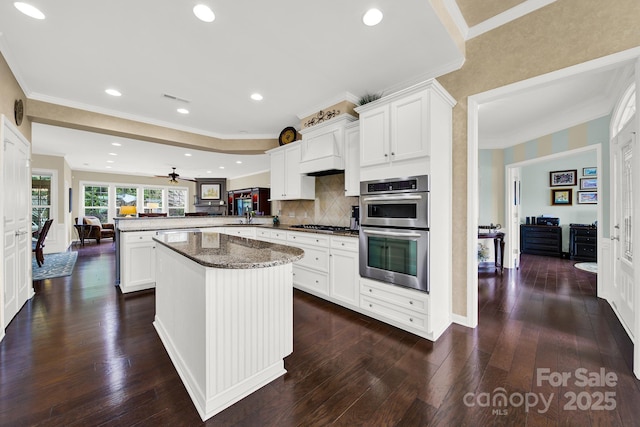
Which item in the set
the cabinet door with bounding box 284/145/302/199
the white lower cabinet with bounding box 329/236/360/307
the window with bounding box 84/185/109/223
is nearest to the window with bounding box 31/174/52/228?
the window with bounding box 84/185/109/223

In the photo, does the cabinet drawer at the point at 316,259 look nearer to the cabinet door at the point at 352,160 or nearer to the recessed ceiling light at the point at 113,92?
the cabinet door at the point at 352,160

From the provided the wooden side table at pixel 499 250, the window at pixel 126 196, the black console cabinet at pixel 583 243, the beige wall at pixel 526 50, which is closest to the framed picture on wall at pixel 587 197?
the black console cabinet at pixel 583 243

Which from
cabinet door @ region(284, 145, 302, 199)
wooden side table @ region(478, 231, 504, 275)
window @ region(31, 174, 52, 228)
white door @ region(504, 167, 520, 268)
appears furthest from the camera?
window @ region(31, 174, 52, 228)

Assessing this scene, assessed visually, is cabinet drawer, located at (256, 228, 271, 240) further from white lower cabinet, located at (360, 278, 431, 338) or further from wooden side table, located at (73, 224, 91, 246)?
wooden side table, located at (73, 224, 91, 246)

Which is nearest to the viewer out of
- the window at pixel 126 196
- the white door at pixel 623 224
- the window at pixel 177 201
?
the white door at pixel 623 224

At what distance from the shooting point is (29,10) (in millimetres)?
1928

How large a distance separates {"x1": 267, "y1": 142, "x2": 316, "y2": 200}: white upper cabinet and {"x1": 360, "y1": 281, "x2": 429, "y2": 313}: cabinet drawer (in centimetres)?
191

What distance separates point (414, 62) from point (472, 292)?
93.7 inches

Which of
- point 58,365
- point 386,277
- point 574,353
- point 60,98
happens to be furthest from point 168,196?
point 574,353

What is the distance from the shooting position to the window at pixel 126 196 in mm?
9961

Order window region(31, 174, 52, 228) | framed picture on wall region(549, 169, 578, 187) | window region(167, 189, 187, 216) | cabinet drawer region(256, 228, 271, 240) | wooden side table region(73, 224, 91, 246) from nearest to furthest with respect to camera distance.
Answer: cabinet drawer region(256, 228, 271, 240), framed picture on wall region(549, 169, 578, 187), window region(31, 174, 52, 228), wooden side table region(73, 224, 91, 246), window region(167, 189, 187, 216)

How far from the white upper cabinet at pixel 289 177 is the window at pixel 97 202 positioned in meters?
8.93

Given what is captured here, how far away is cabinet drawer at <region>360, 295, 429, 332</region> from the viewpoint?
7.52ft

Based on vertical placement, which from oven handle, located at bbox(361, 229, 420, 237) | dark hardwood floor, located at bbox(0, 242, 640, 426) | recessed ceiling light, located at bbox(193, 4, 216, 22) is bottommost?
dark hardwood floor, located at bbox(0, 242, 640, 426)
